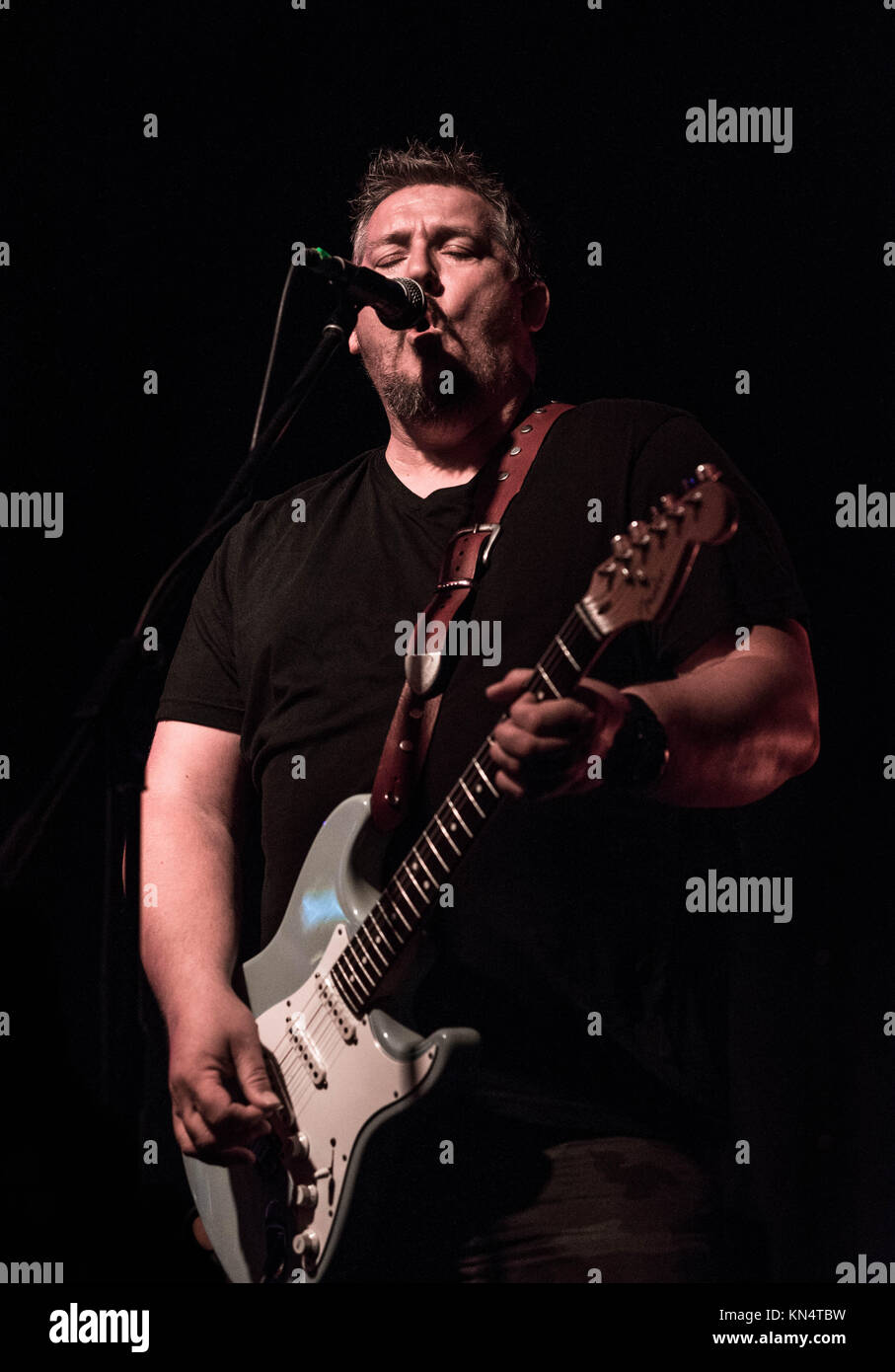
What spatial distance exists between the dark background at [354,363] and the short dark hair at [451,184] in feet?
0.15

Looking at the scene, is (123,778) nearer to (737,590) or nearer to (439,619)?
(439,619)

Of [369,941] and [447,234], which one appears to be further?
[447,234]

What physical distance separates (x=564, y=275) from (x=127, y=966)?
1149 mm

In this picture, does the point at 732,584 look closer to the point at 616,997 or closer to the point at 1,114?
the point at 616,997

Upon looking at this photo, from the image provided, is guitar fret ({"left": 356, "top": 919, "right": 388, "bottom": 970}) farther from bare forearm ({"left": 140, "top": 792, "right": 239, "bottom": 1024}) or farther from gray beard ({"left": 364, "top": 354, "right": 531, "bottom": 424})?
gray beard ({"left": 364, "top": 354, "right": 531, "bottom": 424})

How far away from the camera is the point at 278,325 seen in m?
1.54

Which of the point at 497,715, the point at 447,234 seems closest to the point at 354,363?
the point at 447,234

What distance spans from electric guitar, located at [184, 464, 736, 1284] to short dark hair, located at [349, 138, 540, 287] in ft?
2.13

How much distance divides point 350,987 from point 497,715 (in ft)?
1.19

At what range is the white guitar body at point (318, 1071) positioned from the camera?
1436 millimetres

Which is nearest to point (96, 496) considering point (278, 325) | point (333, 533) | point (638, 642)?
point (333, 533)

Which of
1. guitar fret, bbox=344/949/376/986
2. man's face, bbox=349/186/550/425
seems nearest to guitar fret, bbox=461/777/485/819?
guitar fret, bbox=344/949/376/986

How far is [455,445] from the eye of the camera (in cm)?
182

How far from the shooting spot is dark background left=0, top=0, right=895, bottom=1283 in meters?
1.69
